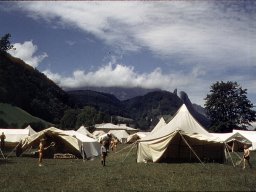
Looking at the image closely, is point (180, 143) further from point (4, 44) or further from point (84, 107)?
point (84, 107)

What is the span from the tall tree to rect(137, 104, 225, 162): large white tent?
72.6 m

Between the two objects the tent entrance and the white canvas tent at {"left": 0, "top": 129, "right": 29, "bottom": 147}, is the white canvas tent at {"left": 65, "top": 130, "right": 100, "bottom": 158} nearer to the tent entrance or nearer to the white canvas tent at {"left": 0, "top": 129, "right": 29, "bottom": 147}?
the tent entrance

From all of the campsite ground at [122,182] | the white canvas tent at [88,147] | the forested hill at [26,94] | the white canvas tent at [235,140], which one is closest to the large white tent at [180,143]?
the white canvas tent at [88,147]

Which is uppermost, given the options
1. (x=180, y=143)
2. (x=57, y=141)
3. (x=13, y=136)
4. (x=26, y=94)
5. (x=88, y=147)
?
(x=26, y=94)

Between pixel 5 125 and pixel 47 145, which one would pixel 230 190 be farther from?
pixel 5 125

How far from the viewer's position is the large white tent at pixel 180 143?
31.6 m

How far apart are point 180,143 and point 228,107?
7514 cm

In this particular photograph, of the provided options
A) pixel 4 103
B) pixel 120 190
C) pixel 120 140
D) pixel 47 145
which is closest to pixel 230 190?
pixel 120 190

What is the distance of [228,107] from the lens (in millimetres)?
107250

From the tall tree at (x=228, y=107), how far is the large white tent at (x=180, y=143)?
72.6 meters

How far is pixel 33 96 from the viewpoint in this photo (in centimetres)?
17675

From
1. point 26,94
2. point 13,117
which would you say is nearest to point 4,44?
point 13,117

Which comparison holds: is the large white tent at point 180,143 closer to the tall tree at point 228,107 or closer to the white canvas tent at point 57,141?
the white canvas tent at point 57,141

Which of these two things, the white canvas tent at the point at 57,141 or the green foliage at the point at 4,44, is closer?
the white canvas tent at the point at 57,141
